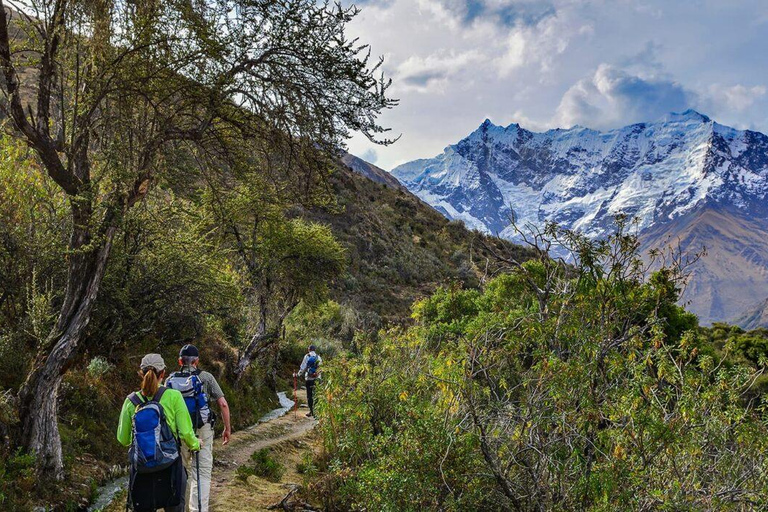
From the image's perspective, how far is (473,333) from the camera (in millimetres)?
5207

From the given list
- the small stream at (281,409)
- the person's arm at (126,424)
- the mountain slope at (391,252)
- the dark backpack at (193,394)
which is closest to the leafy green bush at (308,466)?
the dark backpack at (193,394)

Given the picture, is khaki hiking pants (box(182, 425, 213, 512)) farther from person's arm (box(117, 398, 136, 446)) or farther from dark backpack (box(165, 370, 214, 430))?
person's arm (box(117, 398, 136, 446))

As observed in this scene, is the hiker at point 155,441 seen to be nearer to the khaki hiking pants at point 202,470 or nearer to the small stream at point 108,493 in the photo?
the khaki hiking pants at point 202,470

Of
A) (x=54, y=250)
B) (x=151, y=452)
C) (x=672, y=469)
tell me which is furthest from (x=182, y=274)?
(x=672, y=469)

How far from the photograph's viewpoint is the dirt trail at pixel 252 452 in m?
7.40

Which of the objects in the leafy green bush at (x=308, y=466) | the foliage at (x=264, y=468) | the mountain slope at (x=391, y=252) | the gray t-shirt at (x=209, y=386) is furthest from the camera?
the mountain slope at (x=391, y=252)

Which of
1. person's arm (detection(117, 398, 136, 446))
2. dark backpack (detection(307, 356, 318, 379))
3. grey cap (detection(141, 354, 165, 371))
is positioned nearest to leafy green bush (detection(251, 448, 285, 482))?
dark backpack (detection(307, 356, 318, 379))

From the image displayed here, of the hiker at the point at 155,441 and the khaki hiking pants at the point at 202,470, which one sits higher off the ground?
the hiker at the point at 155,441

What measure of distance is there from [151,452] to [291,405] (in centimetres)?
1222

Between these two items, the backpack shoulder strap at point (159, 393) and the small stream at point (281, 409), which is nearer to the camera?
the backpack shoulder strap at point (159, 393)

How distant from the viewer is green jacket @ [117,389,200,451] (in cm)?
500

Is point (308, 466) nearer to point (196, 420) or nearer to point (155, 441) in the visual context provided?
point (196, 420)

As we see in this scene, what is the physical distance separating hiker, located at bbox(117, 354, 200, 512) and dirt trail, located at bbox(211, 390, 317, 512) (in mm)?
2367

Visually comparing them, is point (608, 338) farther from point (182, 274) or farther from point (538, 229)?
point (182, 274)
